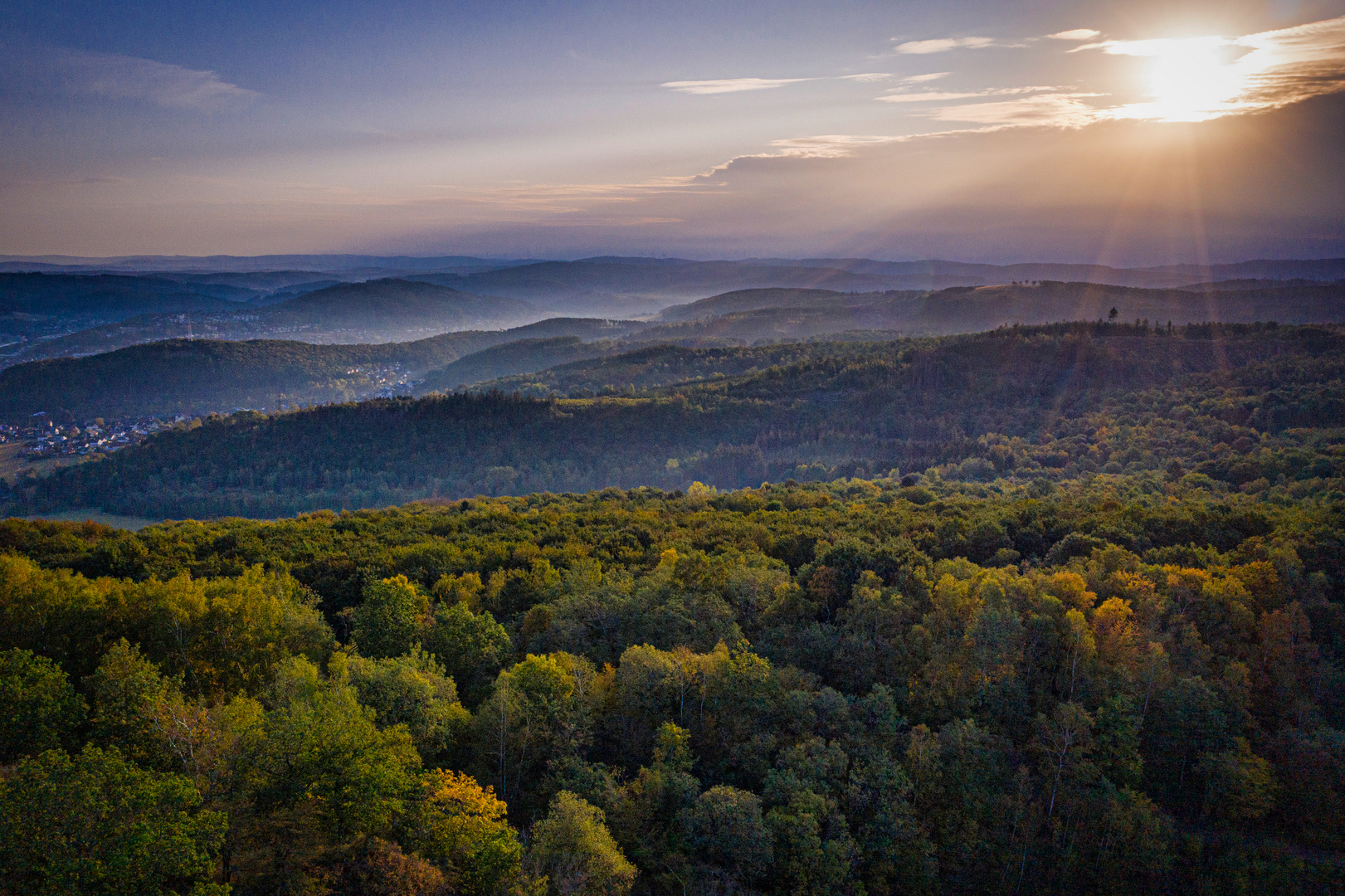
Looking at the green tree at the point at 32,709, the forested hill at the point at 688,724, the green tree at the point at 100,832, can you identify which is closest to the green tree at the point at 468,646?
the forested hill at the point at 688,724

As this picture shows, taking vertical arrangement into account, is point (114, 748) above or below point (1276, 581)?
above

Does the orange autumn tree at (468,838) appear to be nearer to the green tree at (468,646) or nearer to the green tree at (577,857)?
the green tree at (577,857)

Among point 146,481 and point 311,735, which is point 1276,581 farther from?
point 146,481

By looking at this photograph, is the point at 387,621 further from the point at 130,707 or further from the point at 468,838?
the point at 468,838

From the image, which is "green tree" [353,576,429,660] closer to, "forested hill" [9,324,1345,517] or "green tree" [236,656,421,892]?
"green tree" [236,656,421,892]

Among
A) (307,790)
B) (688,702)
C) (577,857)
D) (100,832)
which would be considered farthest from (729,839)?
(100,832)

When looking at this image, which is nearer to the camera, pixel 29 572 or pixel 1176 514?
pixel 29 572

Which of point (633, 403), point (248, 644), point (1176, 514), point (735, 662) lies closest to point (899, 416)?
point (633, 403)
